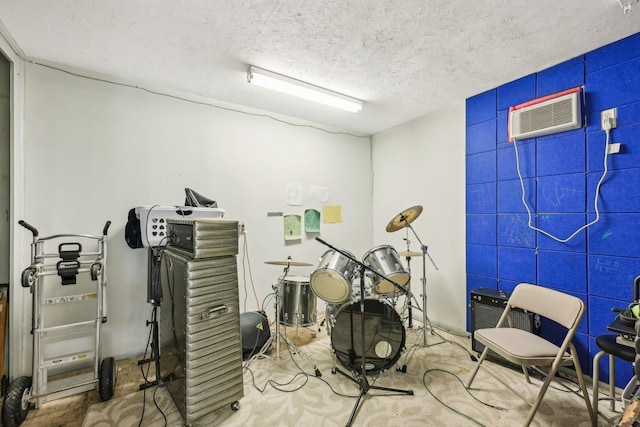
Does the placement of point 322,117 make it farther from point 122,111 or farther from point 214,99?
point 122,111

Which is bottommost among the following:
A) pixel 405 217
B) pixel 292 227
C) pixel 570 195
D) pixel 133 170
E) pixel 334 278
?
pixel 334 278

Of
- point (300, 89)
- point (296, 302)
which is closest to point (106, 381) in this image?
point (296, 302)

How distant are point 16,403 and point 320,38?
306cm

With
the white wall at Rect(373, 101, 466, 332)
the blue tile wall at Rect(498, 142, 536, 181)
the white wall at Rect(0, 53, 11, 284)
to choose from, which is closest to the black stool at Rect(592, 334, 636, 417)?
the white wall at Rect(373, 101, 466, 332)

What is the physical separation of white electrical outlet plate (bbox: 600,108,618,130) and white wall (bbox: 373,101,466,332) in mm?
1127

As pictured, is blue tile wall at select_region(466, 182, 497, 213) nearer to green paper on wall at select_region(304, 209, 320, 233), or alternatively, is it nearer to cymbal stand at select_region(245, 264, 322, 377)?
green paper on wall at select_region(304, 209, 320, 233)

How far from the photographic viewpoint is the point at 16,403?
1.74 metres

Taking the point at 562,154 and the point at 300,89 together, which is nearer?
the point at 562,154

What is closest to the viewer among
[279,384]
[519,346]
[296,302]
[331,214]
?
[519,346]

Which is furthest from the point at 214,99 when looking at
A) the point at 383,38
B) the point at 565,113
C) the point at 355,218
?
the point at 565,113

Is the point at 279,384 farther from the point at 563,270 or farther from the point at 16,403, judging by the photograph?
the point at 563,270

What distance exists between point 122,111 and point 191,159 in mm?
691

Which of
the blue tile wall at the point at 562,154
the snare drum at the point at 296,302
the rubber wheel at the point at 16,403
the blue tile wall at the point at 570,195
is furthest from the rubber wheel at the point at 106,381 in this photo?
the blue tile wall at the point at 562,154

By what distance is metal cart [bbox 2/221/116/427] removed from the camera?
1.84 metres
